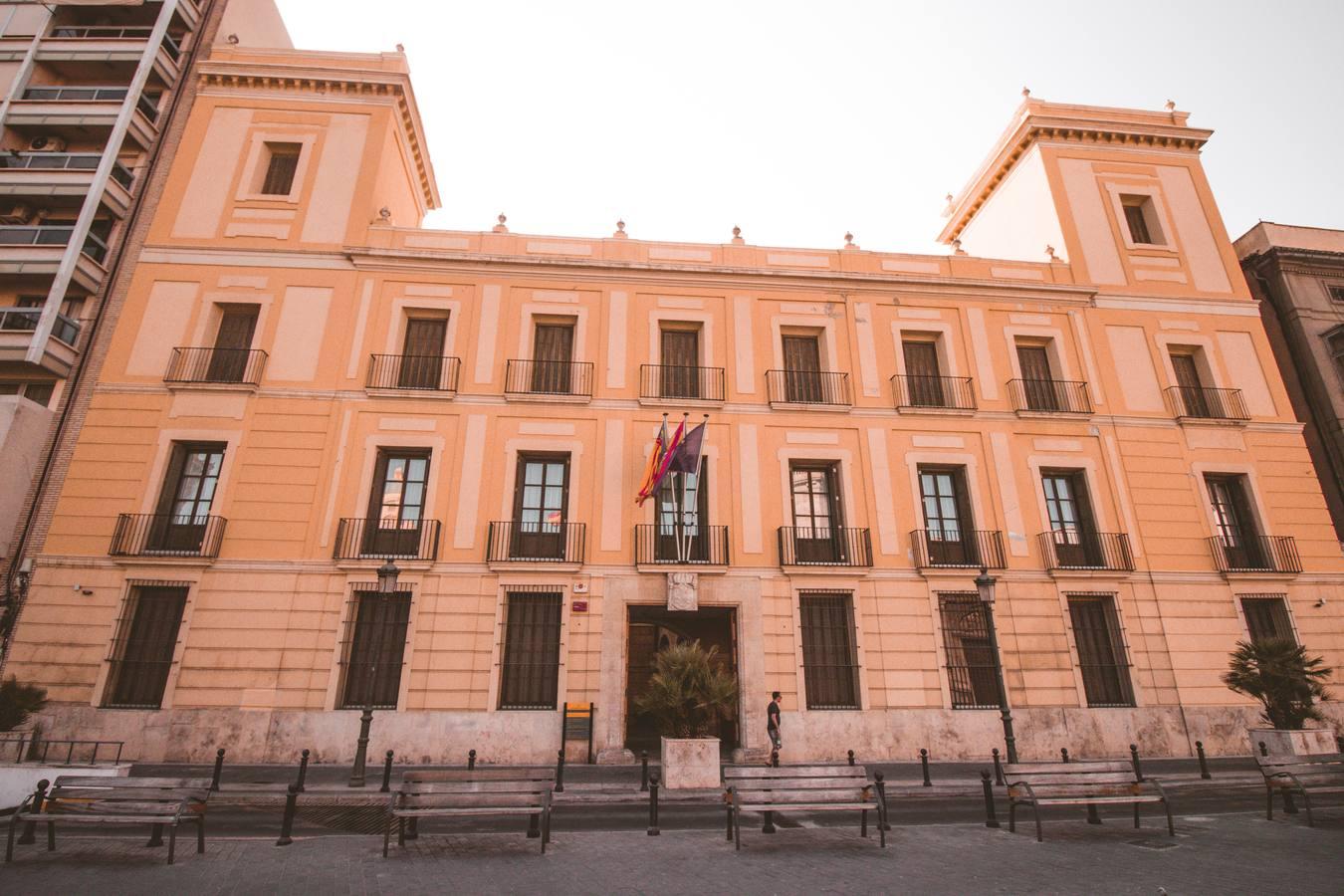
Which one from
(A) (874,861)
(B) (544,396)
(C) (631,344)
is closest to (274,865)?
(A) (874,861)

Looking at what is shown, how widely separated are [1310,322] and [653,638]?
25107 mm

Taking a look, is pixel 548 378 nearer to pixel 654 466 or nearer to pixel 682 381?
pixel 682 381

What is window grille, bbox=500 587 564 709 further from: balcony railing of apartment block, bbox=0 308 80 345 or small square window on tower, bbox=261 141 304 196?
small square window on tower, bbox=261 141 304 196

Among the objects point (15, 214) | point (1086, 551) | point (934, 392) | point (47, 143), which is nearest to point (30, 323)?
point (15, 214)

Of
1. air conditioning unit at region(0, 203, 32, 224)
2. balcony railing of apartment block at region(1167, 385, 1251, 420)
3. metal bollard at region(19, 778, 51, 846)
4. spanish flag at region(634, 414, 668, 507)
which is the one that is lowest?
metal bollard at region(19, 778, 51, 846)

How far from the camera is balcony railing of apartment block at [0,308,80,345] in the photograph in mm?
16141

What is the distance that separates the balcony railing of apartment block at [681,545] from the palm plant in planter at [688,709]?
403 cm

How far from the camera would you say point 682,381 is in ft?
57.9

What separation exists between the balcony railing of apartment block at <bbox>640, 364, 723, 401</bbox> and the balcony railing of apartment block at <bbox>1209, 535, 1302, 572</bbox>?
13.9 meters

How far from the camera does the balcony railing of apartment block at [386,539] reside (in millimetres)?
15055

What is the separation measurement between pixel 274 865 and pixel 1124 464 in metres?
20.3

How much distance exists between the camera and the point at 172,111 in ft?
63.6

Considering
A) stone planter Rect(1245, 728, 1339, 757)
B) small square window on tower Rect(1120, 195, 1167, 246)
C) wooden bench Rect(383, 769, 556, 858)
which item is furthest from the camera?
small square window on tower Rect(1120, 195, 1167, 246)

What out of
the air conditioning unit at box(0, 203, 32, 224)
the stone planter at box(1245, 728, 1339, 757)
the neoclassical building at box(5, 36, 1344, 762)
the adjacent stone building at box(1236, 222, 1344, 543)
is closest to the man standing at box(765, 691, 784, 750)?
the neoclassical building at box(5, 36, 1344, 762)
